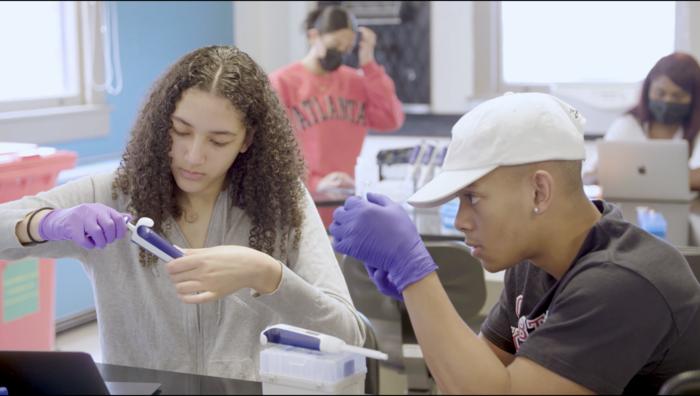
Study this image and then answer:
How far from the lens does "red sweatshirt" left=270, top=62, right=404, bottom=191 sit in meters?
3.90

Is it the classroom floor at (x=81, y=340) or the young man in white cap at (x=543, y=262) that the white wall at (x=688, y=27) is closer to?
the classroom floor at (x=81, y=340)

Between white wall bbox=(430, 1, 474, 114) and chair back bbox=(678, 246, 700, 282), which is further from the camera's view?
white wall bbox=(430, 1, 474, 114)

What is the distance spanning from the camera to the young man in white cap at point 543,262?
1246 mm

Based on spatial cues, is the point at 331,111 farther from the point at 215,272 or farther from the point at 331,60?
the point at 215,272

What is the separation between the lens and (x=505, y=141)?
131cm

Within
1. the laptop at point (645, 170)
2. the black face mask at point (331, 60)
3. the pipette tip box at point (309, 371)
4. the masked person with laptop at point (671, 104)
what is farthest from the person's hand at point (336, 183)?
the pipette tip box at point (309, 371)

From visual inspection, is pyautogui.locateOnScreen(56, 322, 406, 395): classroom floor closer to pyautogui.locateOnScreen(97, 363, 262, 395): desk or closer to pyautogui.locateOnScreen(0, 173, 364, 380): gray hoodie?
pyautogui.locateOnScreen(0, 173, 364, 380): gray hoodie

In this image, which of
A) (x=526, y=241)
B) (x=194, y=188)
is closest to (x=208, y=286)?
(x=194, y=188)

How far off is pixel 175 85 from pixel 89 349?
2.44 metres

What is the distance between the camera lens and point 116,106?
4.54 metres

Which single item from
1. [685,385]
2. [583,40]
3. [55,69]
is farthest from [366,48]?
[685,385]

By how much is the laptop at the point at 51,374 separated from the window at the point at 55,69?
2.63 meters

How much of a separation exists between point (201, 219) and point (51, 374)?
22.4 inches

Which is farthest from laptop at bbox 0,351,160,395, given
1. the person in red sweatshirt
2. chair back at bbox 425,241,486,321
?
the person in red sweatshirt
